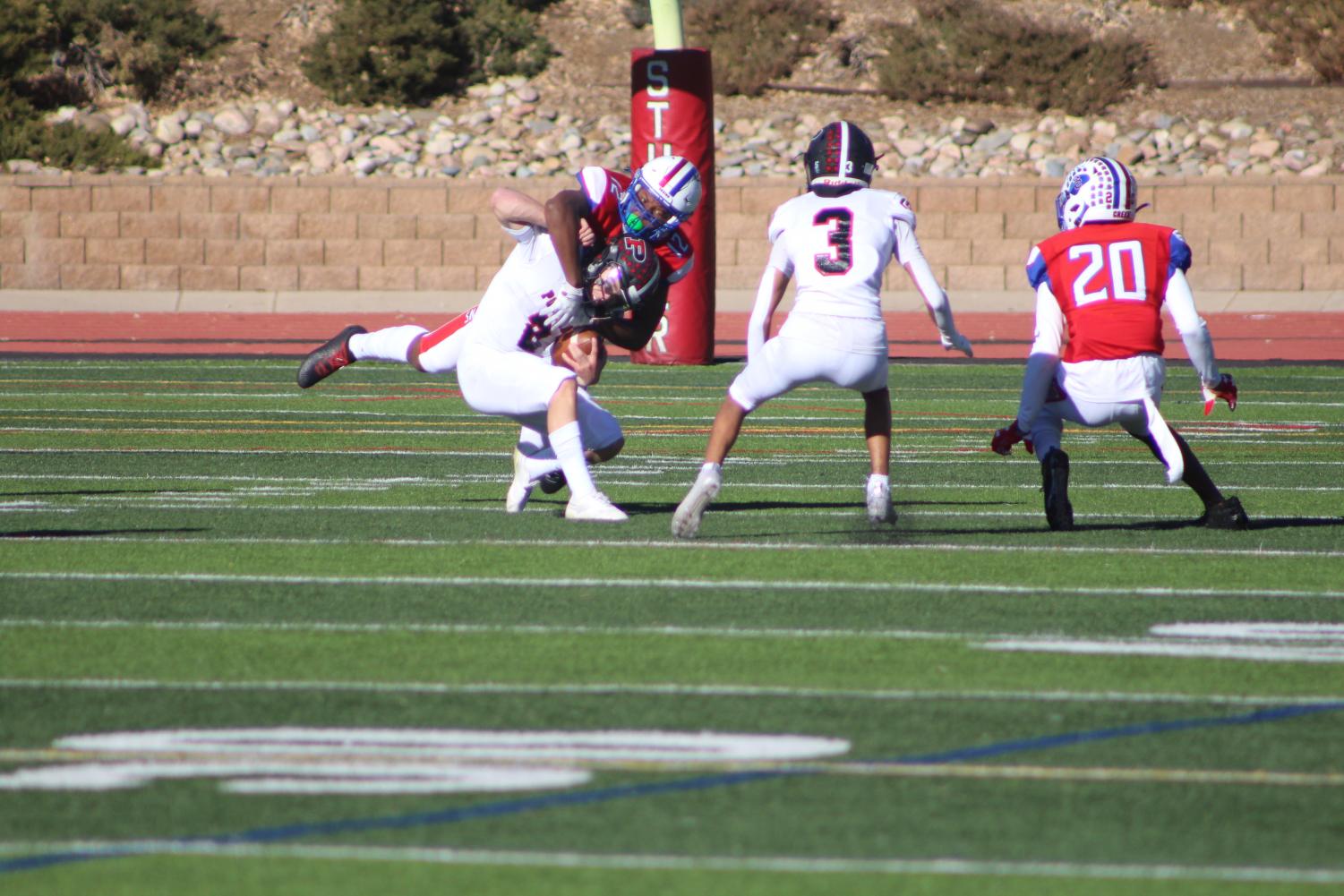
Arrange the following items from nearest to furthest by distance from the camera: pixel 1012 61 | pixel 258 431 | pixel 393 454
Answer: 1. pixel 393 454
2. pixel 258 431
3. pixel 1012 61

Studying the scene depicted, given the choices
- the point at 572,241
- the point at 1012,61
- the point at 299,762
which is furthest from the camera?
the point at 1012,61

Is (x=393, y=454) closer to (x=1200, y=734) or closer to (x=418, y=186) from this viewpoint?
(x=1200, y=734)

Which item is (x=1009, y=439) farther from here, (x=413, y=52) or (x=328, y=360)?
(x=413, y=52)

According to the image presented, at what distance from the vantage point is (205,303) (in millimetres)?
30875

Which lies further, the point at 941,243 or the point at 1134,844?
the point at 941,243

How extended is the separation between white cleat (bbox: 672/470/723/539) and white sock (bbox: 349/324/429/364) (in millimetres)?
1870

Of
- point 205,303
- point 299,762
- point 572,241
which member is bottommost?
point 205,303

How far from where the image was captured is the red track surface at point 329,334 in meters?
23.4

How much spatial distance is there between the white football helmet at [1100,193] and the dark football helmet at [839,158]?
918 mm

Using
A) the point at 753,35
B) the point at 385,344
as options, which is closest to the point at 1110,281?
the point at 385,344

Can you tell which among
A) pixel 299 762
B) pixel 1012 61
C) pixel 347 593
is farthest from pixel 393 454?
pixel 1012 61

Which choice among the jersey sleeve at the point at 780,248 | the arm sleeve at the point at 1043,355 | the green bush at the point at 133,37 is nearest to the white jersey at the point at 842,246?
the jersey sleeve at the point at 780,248

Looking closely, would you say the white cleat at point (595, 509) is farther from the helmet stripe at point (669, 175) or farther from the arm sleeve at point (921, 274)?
the arm sleeve at point (921, 274)

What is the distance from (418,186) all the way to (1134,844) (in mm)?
28133
